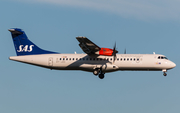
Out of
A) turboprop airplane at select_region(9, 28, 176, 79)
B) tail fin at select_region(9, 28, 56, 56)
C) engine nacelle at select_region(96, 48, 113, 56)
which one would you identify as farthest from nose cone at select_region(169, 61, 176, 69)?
tail fin at select_region(9, 28, 56, 56)

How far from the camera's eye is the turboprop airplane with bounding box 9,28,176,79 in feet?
101

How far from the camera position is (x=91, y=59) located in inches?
1249

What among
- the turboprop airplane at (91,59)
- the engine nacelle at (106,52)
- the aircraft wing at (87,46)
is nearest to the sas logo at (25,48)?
the turboprop airplane at (91,59)

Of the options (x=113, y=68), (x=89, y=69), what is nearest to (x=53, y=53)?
(x=89, y=69)

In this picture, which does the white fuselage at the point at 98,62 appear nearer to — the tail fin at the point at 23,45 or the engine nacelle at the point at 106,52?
the tail fin at the point at 23,45

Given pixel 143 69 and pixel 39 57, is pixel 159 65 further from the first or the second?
pixel 39 57

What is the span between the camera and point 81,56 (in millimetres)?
32188

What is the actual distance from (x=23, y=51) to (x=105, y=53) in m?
9.72

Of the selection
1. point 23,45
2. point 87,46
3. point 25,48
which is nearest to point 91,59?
point 87,46

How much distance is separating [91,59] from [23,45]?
8.27 m

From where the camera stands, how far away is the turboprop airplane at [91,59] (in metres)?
30.8

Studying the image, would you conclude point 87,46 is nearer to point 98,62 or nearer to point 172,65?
point 98,62

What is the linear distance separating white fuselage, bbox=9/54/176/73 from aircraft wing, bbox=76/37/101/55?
0.92 m

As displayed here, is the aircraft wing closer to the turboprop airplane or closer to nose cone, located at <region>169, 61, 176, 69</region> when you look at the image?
the turboprop airplane
